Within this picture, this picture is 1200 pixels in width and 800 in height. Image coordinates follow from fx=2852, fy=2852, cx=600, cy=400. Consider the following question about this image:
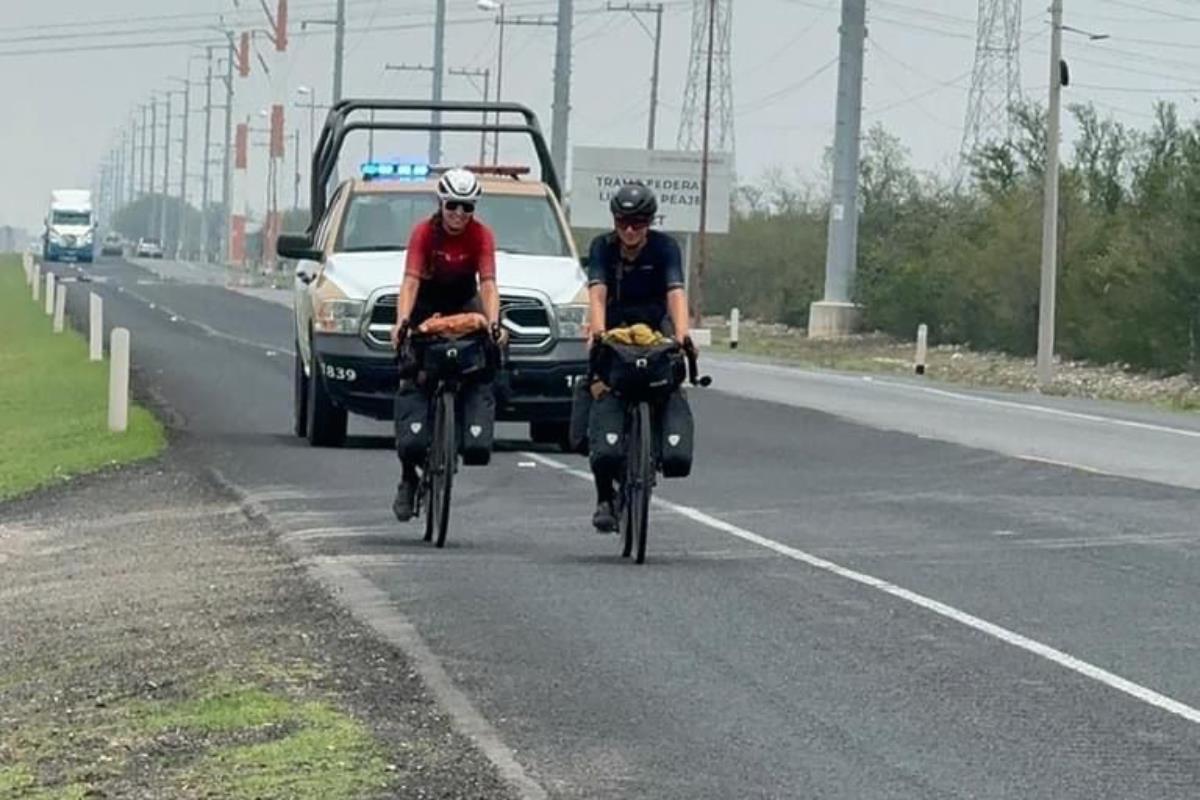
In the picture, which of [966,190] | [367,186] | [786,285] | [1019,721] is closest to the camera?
[1019,721]

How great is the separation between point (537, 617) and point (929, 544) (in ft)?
Result: 13.1

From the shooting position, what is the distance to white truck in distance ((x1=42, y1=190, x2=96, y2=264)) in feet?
416

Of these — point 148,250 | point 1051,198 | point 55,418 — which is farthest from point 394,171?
point 148,250

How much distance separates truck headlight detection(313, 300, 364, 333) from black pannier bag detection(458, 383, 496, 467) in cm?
599

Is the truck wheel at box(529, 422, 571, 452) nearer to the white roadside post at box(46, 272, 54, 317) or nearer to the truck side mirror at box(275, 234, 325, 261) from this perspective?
the truck side mirror at box(275, 234, 325, 261)

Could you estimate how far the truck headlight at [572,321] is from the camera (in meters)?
20.7

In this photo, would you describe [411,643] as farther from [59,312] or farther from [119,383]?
[59,312]

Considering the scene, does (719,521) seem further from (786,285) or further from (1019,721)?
(786,285)

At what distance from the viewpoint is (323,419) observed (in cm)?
2214

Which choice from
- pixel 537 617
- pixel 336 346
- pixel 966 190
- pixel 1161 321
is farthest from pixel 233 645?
pixel 966 190

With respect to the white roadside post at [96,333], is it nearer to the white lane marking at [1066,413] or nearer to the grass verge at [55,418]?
the grass verge at [55,418]

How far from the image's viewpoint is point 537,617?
11.9 m

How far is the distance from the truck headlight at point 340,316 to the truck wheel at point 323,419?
923 mm

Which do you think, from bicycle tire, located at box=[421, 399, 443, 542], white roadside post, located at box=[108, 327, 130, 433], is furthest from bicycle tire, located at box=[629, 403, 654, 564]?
white roadside post, located at box=[108, 327, 130, 433]
